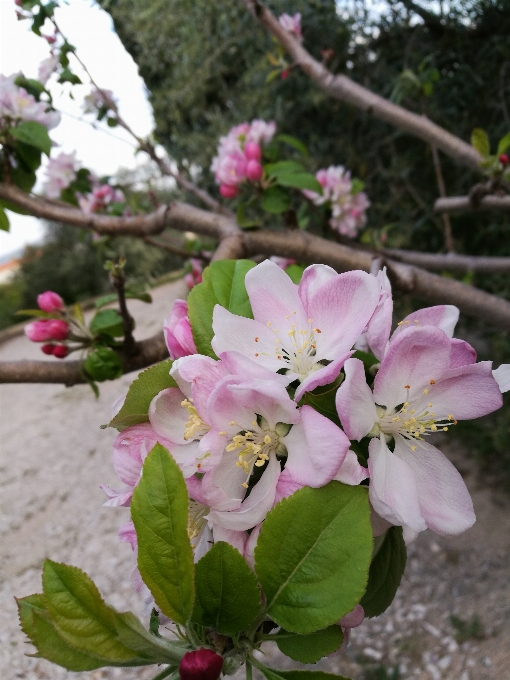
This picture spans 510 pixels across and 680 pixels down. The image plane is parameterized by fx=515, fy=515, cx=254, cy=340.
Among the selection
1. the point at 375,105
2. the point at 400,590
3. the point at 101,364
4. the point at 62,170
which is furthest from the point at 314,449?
the point at 400,590

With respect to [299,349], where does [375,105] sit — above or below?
above

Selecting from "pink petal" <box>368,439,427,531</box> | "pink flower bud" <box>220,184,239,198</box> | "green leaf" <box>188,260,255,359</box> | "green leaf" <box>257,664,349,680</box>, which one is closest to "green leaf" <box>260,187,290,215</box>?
→ "pink flower bud" <box>220,184,239,198</box>

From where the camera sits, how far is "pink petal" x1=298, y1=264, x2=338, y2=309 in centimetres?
46

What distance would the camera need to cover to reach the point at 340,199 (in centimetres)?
192

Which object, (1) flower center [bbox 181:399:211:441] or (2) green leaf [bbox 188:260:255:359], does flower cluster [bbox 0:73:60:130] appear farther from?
(1) flower center [bbox 181:399:211:441]

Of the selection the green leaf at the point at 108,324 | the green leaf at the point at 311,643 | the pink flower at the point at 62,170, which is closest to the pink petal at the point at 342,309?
the green leaf at the point at 311,643

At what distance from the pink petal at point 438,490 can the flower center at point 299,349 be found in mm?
100

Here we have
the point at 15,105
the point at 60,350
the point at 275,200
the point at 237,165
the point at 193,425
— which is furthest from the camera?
the point at 237,165

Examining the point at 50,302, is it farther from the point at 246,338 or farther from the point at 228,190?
the point at 246,338

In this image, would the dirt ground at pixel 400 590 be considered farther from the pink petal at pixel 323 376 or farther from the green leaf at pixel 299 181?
the pink petal at pixel 323 376

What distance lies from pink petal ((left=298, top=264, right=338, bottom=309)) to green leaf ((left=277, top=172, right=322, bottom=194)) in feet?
2.83

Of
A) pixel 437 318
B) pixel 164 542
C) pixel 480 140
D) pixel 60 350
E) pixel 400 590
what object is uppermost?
pixel 480 140

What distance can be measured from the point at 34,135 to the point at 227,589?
111 cm

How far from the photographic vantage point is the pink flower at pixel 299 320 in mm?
425
